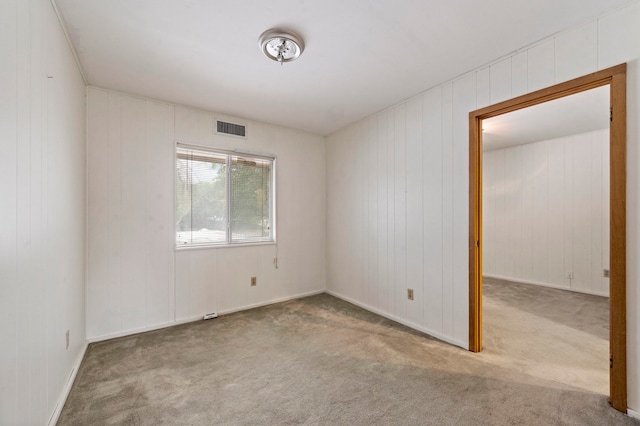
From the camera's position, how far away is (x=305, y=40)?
2080 millimetres

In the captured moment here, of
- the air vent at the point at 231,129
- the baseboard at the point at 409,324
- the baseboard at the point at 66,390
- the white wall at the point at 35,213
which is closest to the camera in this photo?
the white wall at the point at 35,213

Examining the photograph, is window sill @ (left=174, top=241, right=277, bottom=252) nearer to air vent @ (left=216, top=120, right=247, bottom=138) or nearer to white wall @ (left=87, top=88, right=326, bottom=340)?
white wall @ (left=87, top=88, right=326, bottom=340)

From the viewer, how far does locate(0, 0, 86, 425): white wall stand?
1.16m

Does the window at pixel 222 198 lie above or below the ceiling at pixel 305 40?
below

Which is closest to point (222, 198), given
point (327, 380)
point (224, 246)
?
point (224, 246)

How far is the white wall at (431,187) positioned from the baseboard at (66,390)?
119 inches

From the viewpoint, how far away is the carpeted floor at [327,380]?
5.62 feet

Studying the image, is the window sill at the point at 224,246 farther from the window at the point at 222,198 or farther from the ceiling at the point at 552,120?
the ceiling at the point at 552,120

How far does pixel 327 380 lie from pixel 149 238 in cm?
241

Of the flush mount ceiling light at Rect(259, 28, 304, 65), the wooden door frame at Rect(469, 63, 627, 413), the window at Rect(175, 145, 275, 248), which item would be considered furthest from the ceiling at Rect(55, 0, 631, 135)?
the window at Rect(175, 145, 275, 248)

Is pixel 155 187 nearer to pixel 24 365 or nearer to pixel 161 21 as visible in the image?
pixel 161 21

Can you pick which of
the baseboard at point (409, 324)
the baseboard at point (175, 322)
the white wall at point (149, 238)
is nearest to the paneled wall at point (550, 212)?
the baseboard at point (409, 324)

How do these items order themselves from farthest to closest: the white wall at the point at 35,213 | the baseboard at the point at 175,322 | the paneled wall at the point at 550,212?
the paneled wall at the point at 550,212 < the baseboard at the point at 175,322 < the white wall at the point at 35,213

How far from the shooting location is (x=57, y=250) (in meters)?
1.81
